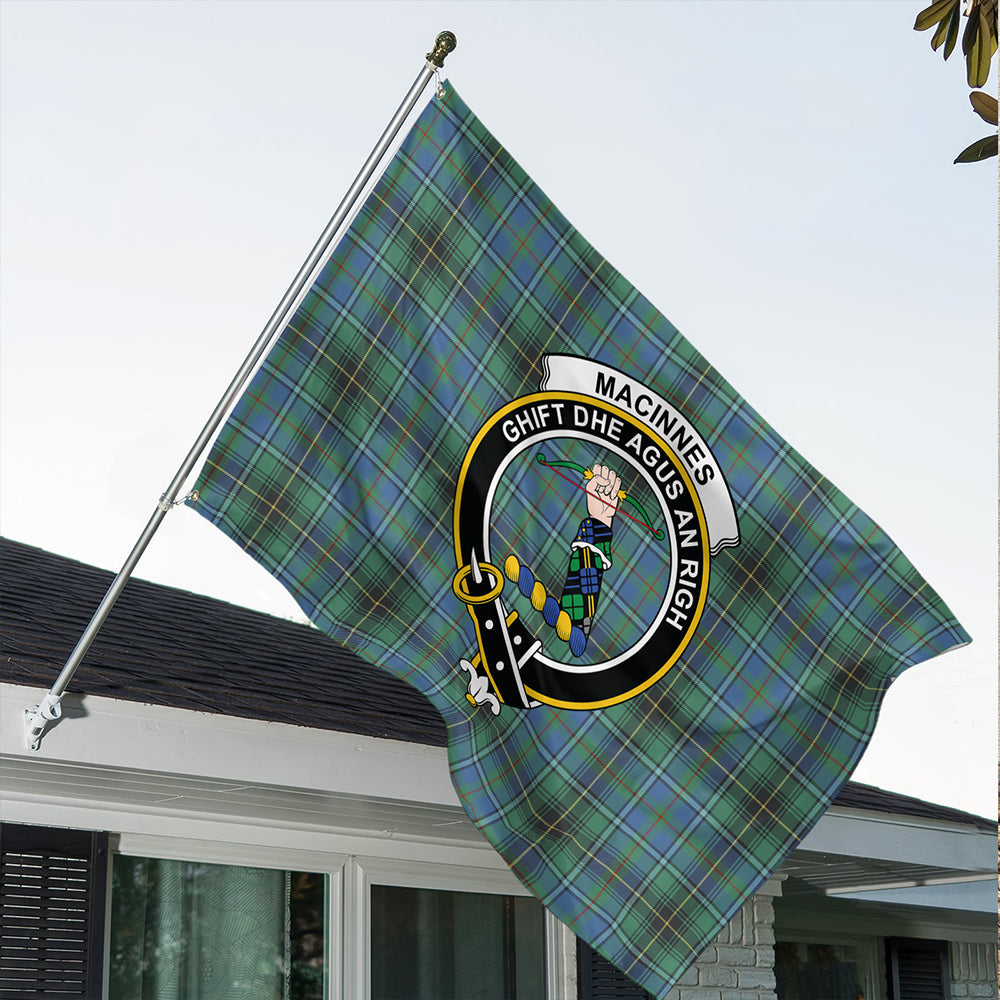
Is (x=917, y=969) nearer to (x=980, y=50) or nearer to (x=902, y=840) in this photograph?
(x=902, y=840)

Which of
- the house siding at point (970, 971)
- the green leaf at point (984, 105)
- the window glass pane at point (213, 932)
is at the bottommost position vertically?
the house siding at point (970, 971)

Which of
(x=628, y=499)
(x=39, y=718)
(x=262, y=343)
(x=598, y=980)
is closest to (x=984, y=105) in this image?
(x=628, y=499)

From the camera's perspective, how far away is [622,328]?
405 centimetres

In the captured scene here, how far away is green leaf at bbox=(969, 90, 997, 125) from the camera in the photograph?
12.5 feet

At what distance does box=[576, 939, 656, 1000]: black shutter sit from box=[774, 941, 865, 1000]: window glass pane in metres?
3.60

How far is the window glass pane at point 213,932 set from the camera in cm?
524

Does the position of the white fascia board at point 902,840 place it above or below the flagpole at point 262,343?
below

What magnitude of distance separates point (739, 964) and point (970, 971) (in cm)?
403

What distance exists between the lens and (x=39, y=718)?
4.15 metres

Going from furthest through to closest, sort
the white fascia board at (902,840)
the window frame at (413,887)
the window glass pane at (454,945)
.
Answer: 1. the white fascia board at (902,840)
2. the window glass pane at (454,945)
3. the window frame at (413,887)

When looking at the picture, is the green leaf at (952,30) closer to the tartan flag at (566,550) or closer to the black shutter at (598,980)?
the tartan flag at (566,550)

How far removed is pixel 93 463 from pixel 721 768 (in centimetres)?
3210

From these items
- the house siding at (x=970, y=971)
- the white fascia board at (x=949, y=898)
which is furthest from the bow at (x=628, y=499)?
the house siding at (x=970, y=971)

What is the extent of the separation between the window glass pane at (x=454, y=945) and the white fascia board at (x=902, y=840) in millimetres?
1449
